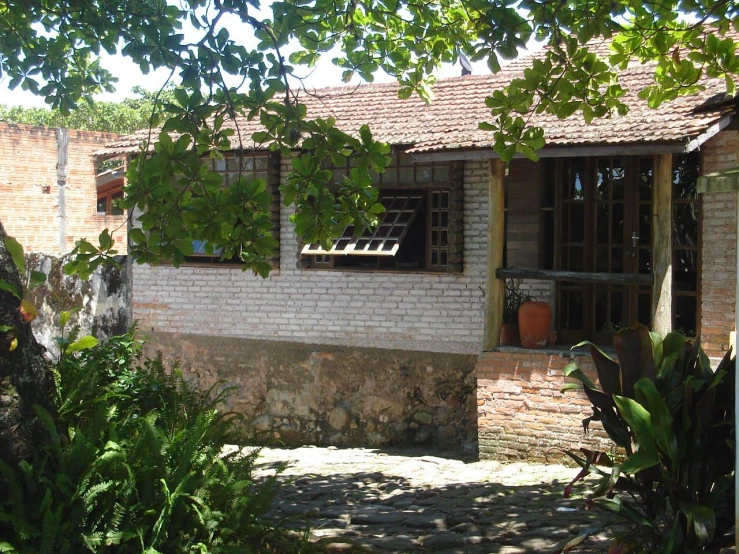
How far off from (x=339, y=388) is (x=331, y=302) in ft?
3.98

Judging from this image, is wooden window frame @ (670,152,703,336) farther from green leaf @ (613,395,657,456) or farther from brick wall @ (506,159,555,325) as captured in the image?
green leaf @ (613,395,657,456)

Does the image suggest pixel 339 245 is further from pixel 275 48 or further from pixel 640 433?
pixel 640 433

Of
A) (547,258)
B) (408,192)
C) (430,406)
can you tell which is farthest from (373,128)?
(430,406)

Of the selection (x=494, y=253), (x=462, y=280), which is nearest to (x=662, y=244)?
(x=494, y=253)

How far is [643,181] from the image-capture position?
1089 centimetres

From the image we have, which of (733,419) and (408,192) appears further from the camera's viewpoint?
(408,192)

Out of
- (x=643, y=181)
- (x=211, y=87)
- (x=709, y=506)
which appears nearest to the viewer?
(x=709, y=506)

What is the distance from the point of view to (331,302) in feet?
40.3

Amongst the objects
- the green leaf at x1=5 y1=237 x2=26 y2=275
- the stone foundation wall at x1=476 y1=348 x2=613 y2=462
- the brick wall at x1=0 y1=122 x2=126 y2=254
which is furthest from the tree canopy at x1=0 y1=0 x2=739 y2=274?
the brick wall at x1=0 y1=122 x2=126 y2=254

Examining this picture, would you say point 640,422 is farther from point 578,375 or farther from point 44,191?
point 44,191

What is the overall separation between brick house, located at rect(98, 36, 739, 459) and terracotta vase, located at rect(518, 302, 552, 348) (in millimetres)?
280

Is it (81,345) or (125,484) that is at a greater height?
(81,345)

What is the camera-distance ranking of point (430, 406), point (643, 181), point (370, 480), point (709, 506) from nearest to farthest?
point (709, 506)
point (370, 480)
point (643, 181)
point (430, 406)

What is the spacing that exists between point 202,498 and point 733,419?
3.28 m
